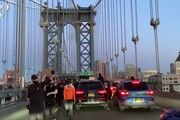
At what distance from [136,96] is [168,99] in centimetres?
404

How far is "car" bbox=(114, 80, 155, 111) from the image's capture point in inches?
643

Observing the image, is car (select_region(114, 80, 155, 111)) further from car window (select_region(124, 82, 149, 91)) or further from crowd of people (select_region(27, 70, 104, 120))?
crowd of people (select_region(27, 70, 104, 120))

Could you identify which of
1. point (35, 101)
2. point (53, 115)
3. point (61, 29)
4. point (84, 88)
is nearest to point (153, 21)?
point (84, 88)

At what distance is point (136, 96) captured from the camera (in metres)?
16.4

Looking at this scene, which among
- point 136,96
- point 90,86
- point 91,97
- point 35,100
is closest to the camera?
point 35,100

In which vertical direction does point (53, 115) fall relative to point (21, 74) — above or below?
below

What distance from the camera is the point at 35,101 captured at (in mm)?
8477

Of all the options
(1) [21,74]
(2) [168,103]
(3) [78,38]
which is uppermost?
(3) [78,38]

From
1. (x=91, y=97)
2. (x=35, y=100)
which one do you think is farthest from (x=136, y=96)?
(x=35, y=100)

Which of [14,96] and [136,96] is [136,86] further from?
[14,96]

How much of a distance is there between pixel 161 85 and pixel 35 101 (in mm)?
17920

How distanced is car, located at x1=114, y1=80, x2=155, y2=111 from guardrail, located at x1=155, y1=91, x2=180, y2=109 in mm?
1582

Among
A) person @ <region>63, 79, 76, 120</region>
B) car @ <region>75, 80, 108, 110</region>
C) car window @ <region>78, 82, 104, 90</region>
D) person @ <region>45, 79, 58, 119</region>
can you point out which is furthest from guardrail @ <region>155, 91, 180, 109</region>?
person @ <region>45, 79, 58, 119</region>

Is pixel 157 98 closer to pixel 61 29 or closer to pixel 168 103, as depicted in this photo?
pixel 168 103
